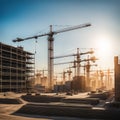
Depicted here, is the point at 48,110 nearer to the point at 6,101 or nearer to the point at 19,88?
the point at 6,101

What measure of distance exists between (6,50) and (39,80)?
10013 centimetres

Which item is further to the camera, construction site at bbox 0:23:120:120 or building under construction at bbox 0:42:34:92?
building under construction at bbox 0:42:34:92

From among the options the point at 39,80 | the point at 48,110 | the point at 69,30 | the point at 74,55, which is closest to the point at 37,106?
the point at 48,110

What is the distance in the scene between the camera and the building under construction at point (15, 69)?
96312 mm

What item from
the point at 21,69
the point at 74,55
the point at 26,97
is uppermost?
the point at 74,55

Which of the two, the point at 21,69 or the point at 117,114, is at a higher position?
the point at 21,69

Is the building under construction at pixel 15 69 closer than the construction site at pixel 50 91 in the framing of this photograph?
No

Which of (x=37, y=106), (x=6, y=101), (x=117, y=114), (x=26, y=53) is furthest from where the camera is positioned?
(x=26, y=53)

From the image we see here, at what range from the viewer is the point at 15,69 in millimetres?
103750

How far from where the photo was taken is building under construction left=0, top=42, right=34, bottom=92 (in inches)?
3792

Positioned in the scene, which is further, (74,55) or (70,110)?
(74,55)

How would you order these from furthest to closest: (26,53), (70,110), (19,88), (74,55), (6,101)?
1. (74,55)
2. (26,53)
3. (19,88)
4. (6,101)
5. (70,110)

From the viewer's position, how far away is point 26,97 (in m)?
63.5

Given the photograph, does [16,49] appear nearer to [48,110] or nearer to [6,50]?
[6,50]
